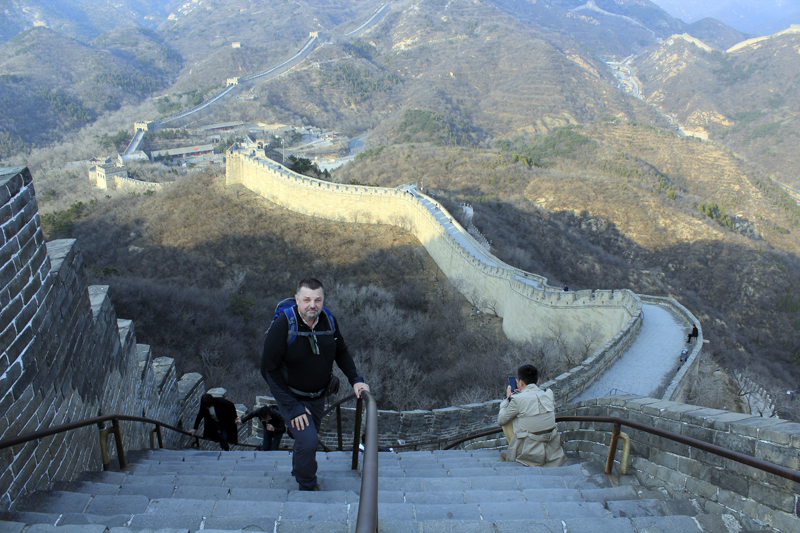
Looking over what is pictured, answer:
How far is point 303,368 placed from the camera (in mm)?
3711

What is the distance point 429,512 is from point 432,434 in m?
6.04

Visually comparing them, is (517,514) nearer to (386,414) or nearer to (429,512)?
(429,512)

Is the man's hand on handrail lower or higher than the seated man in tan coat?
higher

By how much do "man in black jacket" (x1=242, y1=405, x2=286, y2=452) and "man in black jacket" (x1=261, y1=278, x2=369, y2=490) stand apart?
252 centimetres

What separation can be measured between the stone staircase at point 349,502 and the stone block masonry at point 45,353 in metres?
0.28

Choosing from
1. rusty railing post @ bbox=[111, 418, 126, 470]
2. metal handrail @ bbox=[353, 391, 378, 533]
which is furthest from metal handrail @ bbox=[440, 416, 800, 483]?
rusty railing post @ bbox=[111, 418, 126, 470]

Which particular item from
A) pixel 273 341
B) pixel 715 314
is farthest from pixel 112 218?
pixel 715 314

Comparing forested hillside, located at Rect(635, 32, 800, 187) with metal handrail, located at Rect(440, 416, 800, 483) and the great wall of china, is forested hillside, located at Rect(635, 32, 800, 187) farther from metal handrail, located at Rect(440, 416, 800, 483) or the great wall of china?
metal handrail, located at Rect(440, 416, 800, 483)

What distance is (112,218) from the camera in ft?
96.3

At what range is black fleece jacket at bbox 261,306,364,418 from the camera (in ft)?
11.6

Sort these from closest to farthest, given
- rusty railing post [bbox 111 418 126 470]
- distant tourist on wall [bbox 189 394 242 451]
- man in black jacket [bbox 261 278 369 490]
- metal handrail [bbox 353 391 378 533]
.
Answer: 1. metal handrail [bbox 353 391 378 533]
2. man in black jacket [bbox 261 278 369 490]
3. rusty railing post [bbox 111 418 126 470]
4. distant tourist on wall [bbox 189 394 242 451]

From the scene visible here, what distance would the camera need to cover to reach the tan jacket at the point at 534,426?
4.27 metres

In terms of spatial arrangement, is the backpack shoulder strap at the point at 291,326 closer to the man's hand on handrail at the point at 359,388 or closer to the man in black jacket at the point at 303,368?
the man in black jacket at the point at 303,368

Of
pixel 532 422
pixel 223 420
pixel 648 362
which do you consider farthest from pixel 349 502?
pixel 648 362
